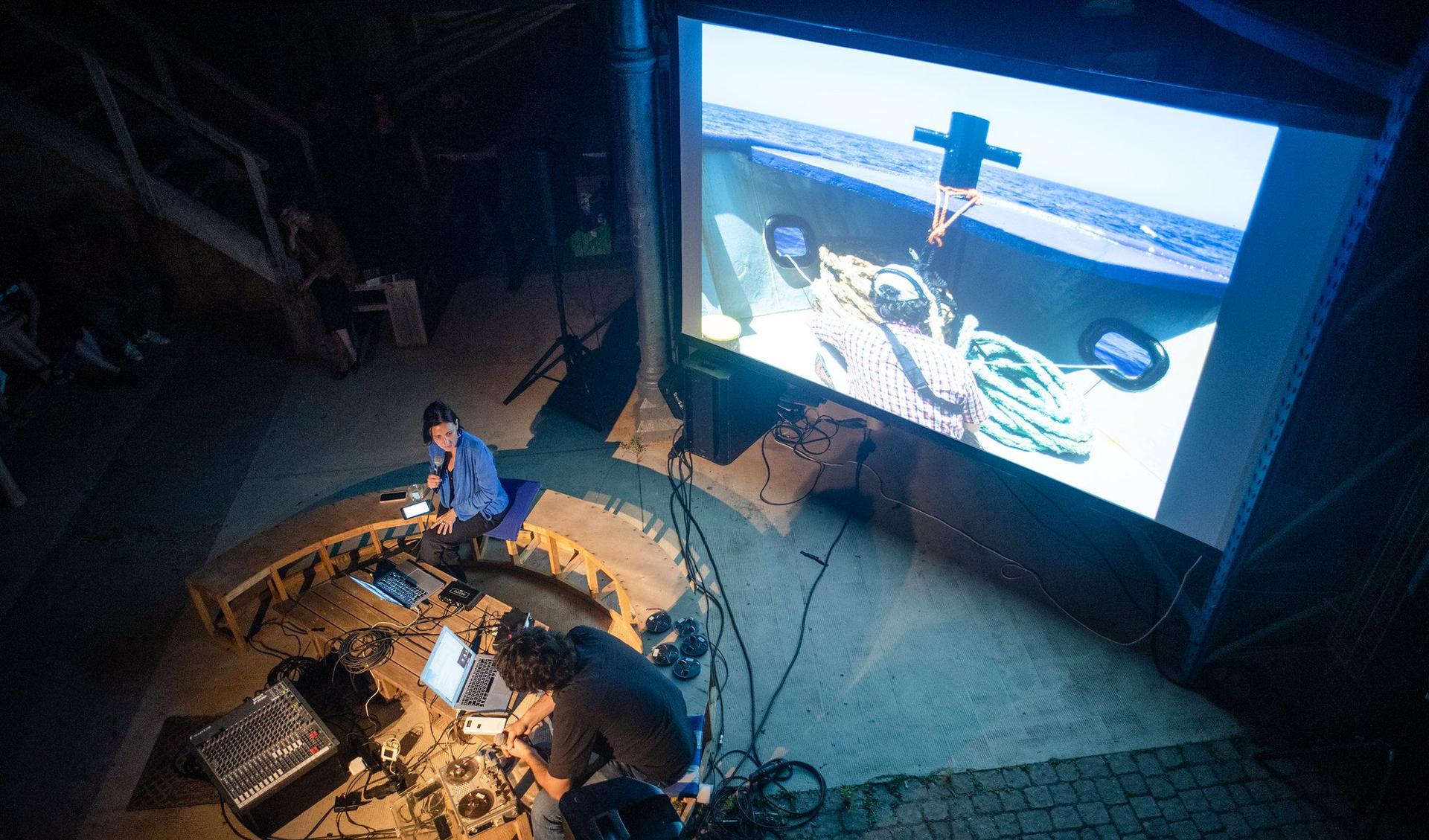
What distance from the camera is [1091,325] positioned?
463 cm

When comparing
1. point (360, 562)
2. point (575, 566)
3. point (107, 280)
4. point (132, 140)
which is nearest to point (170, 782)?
point (360, 562)

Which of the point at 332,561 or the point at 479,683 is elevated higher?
the point at 479,683

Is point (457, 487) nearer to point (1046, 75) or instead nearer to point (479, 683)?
point (479, 683)

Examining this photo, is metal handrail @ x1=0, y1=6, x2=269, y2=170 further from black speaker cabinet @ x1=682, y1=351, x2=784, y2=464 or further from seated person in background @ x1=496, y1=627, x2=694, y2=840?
seated person in background @ x1=496, y1=627, x2=694, y2=840

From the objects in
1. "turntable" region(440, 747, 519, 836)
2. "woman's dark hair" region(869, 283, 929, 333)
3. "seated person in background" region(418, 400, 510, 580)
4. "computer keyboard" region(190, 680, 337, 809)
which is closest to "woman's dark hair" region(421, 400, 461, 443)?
"seated person in background" region(418, 400, 510, 580)

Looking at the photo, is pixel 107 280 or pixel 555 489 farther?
pixel 107 280

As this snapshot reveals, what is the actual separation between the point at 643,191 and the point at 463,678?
11.2ft

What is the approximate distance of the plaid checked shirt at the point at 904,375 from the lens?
5430 mm

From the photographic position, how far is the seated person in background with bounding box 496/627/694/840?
3.61 metres

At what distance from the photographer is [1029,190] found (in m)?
4.59

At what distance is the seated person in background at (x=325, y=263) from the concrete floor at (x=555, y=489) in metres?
0.61

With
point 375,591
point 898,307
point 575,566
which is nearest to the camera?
point 375,591

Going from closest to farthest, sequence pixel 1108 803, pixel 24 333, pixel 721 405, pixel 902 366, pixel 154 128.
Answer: pixel 1108 803 → pixel 902 366 → pixel 721 405 → pixel 24 333 → pixel 154 128

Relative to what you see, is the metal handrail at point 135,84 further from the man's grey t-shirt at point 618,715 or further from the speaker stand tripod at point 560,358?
the man's grey t-shirt at point 618,715
